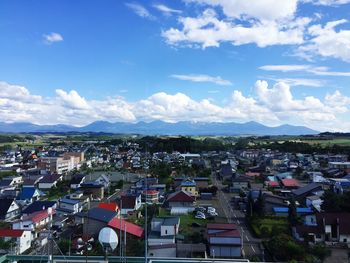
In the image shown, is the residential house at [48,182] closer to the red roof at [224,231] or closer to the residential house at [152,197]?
the residential house at [152,197]

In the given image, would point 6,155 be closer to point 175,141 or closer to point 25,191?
point 175,141

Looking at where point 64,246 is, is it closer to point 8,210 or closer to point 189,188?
point 8,210

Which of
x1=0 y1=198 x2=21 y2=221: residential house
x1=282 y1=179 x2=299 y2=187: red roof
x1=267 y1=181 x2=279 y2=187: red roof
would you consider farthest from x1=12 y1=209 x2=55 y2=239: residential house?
x1=282 y1=179 x2=299 y2=187: red roof

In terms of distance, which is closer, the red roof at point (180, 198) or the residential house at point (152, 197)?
the red roof at point (180, 198)

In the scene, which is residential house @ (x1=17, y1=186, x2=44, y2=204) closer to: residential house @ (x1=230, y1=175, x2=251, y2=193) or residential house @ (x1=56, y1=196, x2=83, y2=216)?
residential house @ (x1=56, y1=196, x2=83, y2=216)

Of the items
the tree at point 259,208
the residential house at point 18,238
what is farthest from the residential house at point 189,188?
the residential house at point 18,238

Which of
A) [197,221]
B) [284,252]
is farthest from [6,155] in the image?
[284,252]

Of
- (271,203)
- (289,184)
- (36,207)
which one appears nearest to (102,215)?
(36,207)
